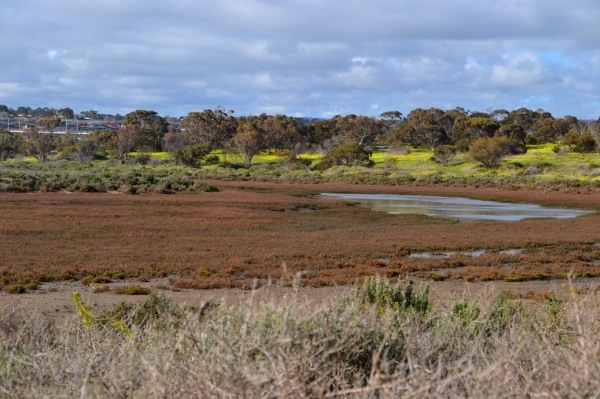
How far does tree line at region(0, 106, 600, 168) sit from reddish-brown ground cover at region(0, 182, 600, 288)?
4662 centimetres

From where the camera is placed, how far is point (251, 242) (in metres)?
30.5

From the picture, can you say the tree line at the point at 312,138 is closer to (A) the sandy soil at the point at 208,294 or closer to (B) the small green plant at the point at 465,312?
(A) the sandy soil at the point at 208,294

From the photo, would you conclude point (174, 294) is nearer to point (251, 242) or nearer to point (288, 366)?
point (251, 242)

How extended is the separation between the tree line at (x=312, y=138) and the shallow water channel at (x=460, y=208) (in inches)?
1077

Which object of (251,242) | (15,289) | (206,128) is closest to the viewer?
(15,289)

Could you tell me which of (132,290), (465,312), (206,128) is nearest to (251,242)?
(132,290)

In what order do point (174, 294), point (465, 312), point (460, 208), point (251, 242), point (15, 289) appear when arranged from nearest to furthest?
1. point (465, 312)
2. point (15, 289)
3. point (174, 294)
4. point (251, 242)
5. point (460, 208)

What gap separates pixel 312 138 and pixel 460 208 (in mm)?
71004

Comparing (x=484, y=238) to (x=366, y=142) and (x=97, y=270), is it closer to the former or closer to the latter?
(x=97, y=270)

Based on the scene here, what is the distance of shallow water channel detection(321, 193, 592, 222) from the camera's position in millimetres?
45188

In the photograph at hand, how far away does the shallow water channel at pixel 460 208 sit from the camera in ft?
148

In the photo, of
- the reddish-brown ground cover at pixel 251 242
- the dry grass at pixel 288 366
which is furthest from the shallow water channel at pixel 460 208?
the dry grass at pixel 288 366

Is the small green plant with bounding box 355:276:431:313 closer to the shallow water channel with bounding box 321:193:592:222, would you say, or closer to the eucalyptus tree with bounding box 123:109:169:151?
the shallow water channel with bounding box 321:193:592:222

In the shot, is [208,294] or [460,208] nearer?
[208,294]
